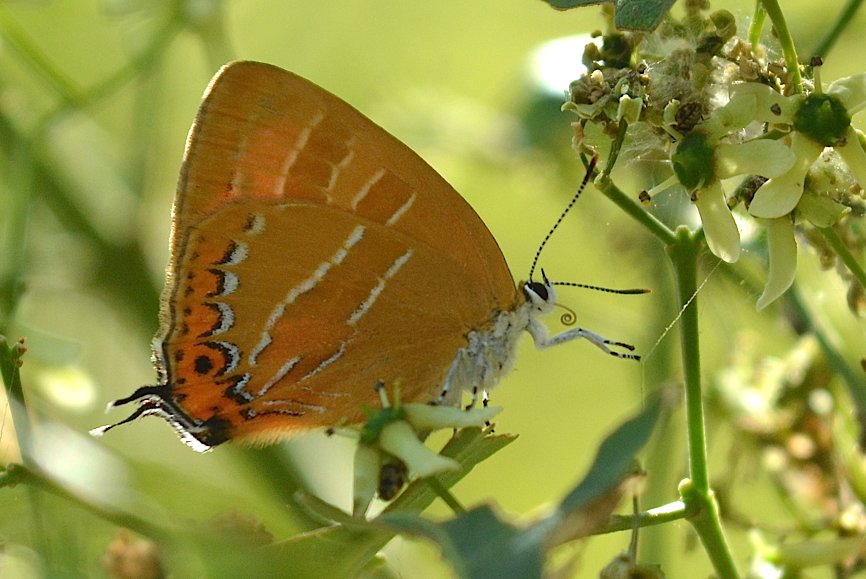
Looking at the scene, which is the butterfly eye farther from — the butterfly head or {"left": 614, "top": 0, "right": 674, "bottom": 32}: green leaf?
{"left": 614, "top": 0, "right": 674, "bottom": 32}: green leaf

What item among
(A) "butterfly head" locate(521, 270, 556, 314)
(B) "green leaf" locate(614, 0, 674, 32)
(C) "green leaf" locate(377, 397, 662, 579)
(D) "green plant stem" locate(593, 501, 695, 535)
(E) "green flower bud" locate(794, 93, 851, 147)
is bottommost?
(D) "green plant stem" locate(593, 501, 695, 535)

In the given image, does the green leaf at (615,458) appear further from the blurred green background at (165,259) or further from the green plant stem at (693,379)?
the blurred green background at (165,259)

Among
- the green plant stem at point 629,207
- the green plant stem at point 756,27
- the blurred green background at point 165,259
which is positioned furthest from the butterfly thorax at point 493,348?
the green plant stem at point 756,27

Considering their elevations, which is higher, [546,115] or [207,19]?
[207,19]

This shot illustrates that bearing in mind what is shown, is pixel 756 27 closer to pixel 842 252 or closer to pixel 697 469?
pixel 842 252

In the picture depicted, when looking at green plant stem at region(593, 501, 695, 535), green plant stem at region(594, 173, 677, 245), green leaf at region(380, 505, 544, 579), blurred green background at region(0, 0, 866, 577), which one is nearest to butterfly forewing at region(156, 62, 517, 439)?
blurred green background at region(0, 0, 866, 577)

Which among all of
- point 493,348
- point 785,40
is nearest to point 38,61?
→ point 493,348

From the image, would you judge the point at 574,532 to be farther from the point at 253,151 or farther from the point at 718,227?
the point at 253,151

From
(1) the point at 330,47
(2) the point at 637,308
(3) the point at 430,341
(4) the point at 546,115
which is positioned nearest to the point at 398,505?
(3) the point at 430,341
